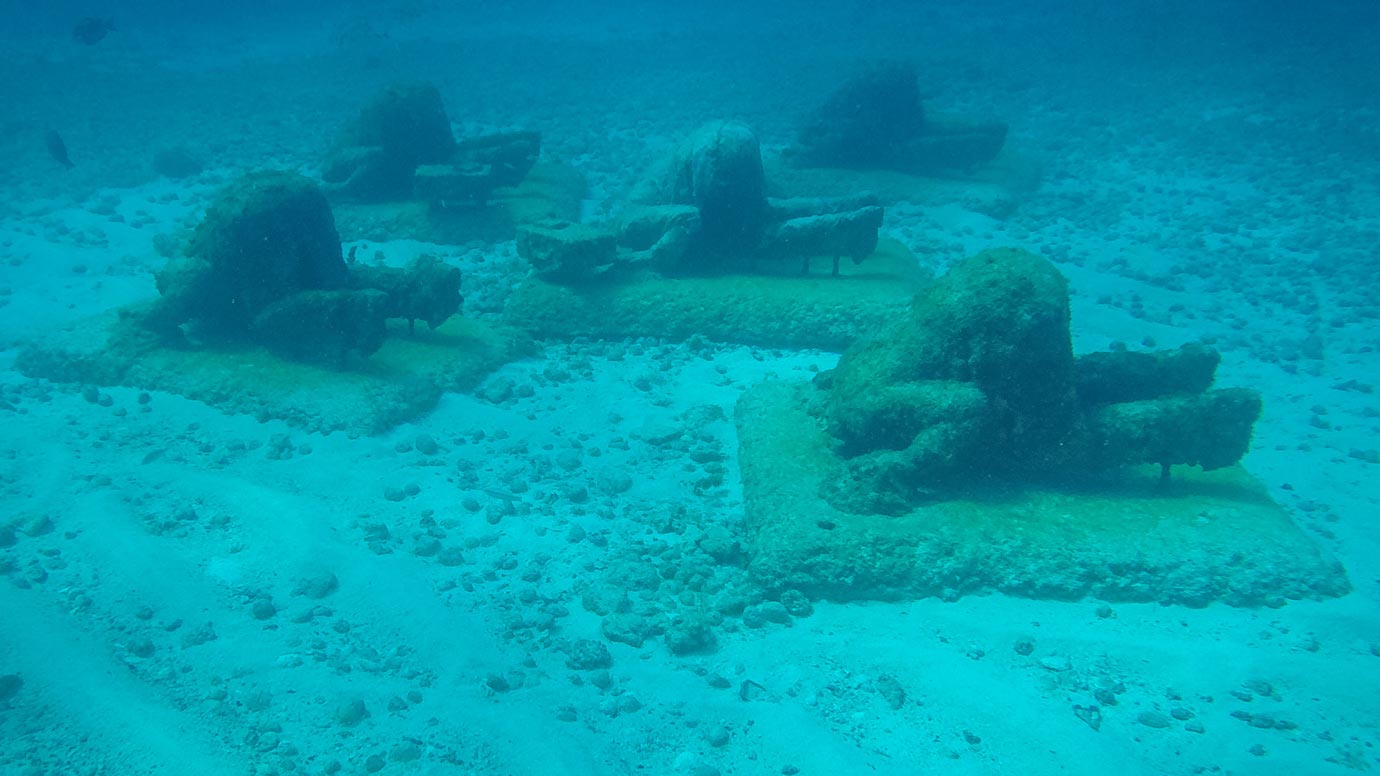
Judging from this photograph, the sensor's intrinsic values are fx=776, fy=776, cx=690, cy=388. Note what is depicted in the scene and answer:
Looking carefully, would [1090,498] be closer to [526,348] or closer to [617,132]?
[526,348]

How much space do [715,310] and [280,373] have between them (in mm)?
4552

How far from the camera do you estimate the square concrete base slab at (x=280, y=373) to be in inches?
273

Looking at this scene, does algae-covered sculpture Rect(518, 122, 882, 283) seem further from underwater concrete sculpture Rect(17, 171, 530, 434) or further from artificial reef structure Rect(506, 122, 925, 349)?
underwater concrete sculpture Rect(17, 171, 530, 434)

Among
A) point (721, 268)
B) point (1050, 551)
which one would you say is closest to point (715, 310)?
point (721, 268)

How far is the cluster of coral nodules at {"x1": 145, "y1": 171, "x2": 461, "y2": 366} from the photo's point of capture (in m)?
7.40

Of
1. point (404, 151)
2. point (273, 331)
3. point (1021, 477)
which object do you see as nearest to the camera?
point (1021, 477)

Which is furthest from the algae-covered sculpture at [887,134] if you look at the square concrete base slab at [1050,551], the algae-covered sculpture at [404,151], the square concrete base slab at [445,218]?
the square concrete base slab at [1050,551]

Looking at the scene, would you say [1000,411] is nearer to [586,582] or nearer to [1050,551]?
[1050,551]

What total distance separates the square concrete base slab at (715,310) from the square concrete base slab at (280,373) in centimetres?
96

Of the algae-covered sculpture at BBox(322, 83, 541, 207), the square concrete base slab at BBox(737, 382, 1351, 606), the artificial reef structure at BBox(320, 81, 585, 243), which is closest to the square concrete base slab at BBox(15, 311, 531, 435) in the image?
the square concrete base slab at BBox(737, 382, 1351, 606)

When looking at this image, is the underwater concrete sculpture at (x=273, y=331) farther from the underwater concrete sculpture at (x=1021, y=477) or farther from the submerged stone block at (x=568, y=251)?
the underwater concrete sculpture at (x=1021, y=477)

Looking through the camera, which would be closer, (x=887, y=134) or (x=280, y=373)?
(x=280, y=373)

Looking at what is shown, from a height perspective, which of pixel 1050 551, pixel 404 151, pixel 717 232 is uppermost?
pixel 404 151

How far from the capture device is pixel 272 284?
7633 mm
